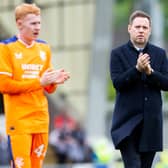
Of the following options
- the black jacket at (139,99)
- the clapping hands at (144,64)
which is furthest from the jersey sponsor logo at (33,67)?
the clapping hands at (144,64)

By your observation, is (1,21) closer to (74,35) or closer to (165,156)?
(74,35)

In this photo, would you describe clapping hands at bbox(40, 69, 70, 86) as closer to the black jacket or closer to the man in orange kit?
the man in orange kit

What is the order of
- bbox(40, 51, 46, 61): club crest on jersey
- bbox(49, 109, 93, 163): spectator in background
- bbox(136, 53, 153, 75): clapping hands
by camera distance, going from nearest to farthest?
bbox(136, 53, 153, 75): clapping hands, bbox(40, 51, 46, 61): club crest on jersey, bbox(49, 109, 93, 163): spectator in background

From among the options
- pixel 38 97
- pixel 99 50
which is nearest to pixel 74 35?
pixel 99 50

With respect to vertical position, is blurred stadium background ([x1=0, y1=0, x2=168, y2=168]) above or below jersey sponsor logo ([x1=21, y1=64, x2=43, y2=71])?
below

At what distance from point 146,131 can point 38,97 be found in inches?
43.8

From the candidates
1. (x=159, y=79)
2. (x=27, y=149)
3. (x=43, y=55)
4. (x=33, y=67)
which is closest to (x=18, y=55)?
(x=33, y=67)

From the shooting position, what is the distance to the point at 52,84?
8.55m

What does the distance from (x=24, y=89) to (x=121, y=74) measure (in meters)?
0.93

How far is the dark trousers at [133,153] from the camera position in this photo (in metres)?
8.15

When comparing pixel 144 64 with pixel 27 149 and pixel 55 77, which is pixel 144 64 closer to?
pixel 55 77

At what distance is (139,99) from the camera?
823cm

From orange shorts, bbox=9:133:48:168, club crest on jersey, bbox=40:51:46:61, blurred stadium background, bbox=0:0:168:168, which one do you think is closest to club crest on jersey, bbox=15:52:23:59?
club crest on jersey, bbox=40:51:46:61

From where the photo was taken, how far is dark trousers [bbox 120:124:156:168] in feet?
26.7
